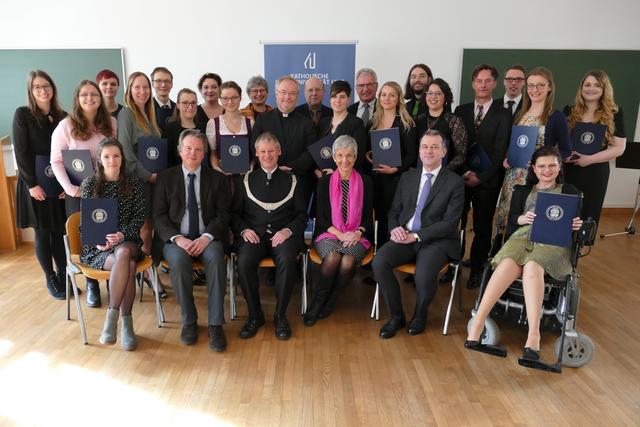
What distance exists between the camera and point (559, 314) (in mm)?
3010

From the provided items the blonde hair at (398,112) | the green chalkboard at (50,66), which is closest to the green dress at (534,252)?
the blonde hair at (398,112)

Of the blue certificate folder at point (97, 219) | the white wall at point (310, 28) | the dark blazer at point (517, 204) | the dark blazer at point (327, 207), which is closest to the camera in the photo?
the blue certificate folder at point (97, 219)

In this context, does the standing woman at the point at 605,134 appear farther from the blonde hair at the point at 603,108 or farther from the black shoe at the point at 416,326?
the black shoe at the point at 416,326

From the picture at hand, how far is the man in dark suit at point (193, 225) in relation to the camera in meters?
3.14

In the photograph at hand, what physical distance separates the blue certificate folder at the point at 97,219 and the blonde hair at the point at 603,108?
346 cm

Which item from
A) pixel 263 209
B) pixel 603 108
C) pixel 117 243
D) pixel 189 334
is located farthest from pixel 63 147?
pixel 603 108

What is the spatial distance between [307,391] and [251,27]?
478 cm

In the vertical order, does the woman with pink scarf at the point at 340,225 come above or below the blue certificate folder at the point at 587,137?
below

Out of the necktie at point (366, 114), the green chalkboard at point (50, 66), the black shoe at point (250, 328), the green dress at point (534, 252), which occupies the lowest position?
the black shoe at point (250, 328)

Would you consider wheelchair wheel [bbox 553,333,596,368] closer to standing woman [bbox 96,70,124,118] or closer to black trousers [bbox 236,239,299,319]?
black trousers [bbox 236,239,299,319]

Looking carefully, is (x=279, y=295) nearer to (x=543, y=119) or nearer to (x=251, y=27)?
(x=543, y=119)

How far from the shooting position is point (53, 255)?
3936mm

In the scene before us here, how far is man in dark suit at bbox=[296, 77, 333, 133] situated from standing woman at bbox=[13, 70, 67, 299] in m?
1.91

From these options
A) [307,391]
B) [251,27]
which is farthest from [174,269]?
[251,27]
